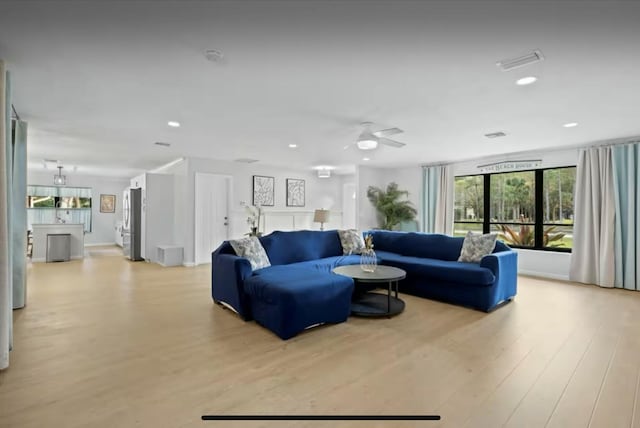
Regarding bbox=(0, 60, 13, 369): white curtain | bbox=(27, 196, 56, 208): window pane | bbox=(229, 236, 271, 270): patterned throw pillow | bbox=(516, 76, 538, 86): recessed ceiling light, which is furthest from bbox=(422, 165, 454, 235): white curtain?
bbox=(27, 196, 56, 208): window pane

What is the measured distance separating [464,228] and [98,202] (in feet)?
38.9

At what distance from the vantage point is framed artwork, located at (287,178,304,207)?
891 cm

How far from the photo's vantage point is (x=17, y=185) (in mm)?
3562


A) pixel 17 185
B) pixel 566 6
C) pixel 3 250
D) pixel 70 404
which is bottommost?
pixel 70 404

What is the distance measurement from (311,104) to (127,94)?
76.8 inches

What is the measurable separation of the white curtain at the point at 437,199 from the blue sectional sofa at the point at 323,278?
2461mm

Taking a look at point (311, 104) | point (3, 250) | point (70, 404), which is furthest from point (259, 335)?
point (311, 104)

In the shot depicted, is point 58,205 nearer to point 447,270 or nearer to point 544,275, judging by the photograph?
point 447,270

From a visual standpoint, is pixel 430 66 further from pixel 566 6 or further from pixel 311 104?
pixel 311 104

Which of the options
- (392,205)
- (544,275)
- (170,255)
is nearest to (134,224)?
(170,255)

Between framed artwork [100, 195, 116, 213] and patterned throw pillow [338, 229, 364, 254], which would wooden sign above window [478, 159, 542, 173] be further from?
framed artwork [100, 195, 116, 213]

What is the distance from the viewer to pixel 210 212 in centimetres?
742

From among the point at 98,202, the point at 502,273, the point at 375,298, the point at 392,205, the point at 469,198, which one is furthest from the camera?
the point at 98,202

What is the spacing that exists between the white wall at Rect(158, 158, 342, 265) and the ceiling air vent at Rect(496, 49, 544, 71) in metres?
6.28
